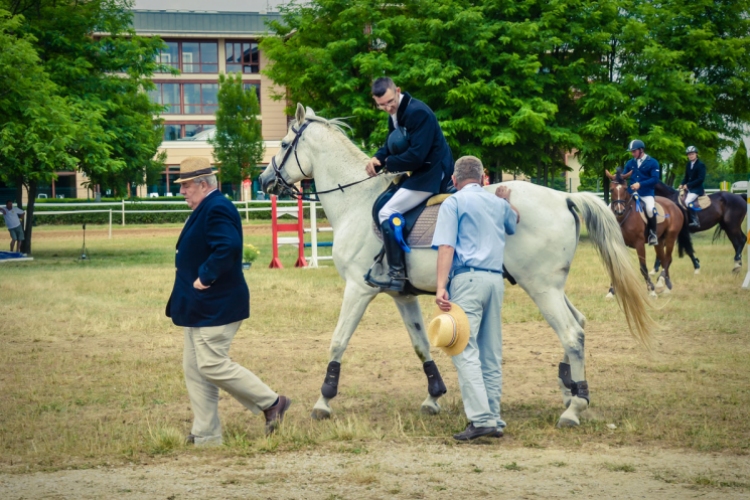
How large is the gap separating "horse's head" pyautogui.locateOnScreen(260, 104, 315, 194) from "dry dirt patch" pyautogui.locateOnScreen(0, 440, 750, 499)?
3.14 metres

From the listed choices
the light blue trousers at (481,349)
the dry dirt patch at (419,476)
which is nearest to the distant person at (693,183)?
the light blue trousers at (481,349)

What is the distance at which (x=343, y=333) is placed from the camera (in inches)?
295

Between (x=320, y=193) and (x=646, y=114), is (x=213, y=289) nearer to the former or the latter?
(x=320, y=193)

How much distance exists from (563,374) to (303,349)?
13.8 feet

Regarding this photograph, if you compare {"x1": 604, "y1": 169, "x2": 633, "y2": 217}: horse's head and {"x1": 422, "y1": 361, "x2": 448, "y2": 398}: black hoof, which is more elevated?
{"x1": 604, "y1": 169, "x2": 633, "y2": 217}: horse's head

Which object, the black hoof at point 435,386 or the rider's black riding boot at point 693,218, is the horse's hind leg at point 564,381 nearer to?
the black hoof at point 435,386

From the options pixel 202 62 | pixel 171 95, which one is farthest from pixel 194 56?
pixel 171 95

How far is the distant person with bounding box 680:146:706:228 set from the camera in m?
21.0

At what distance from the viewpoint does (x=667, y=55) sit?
30.0m

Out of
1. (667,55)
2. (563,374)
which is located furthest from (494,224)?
(667,55)

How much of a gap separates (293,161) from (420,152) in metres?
1.65

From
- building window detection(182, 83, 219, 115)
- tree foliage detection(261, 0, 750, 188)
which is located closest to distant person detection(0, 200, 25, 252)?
tree foliage detection(261, 0, 750, 188)

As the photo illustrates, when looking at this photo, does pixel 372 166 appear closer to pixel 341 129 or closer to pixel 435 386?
pixel 341 129

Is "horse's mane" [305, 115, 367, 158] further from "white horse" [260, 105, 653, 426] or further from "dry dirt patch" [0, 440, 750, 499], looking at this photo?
"dry dirt patch" [0, 440, 750, 499]
